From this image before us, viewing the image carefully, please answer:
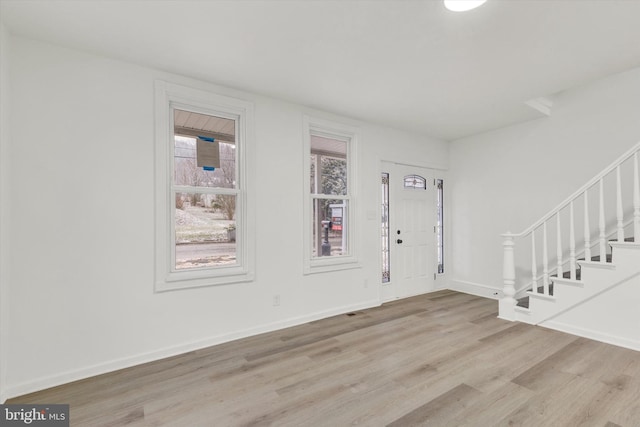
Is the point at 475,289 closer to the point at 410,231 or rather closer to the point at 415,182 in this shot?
the point at 410,231

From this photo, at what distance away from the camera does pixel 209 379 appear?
239 cm

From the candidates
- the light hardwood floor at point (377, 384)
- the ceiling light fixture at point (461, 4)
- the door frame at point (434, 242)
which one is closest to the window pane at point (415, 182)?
the door frame at point (434, 242)

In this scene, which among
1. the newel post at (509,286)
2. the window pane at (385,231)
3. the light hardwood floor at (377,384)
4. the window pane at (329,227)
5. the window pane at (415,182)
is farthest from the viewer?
the window pane at (415,182)

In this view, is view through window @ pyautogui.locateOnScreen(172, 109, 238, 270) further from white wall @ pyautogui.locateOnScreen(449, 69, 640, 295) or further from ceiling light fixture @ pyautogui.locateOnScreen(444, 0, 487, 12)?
white wall @ pyautogui.locateOnScreen(449, 69, 640, 295)

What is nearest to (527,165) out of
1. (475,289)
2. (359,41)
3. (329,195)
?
(475,289)

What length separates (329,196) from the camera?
3.94 meters

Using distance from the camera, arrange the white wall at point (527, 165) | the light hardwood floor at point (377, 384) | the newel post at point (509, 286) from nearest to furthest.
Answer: the light hardwood floor at point (377, 384) → the white wall at point (527, 165) → the newel post at point (509, 286)

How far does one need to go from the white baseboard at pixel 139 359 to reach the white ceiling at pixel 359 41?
2557mm

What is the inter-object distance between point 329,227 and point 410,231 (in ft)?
5.17

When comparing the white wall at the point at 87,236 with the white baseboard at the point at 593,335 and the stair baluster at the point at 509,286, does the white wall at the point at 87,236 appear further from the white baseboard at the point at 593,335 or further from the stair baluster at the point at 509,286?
the white baseboard at the point at 593,335

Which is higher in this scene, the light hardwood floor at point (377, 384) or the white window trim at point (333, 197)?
the white window trim at point (333, 197)

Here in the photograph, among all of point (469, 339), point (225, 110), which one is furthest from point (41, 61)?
point (469, 339)

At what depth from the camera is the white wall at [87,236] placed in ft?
7.41

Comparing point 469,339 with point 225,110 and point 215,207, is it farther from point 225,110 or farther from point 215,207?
point 225,110
